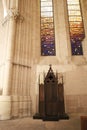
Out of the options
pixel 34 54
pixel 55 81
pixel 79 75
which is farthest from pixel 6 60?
pixel 79 75

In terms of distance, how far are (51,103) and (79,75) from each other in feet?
7.19

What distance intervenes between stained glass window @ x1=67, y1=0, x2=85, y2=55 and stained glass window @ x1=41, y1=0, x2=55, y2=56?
1078mm

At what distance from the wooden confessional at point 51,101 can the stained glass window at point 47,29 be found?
1949 millimetres

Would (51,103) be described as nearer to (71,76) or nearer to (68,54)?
(71,76)

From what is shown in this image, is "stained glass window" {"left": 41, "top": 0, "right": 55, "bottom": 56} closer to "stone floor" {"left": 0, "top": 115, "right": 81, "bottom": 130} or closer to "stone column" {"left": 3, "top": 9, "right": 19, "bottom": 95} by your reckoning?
"stone column" {"left": 3, "top": 9, "right": 19, "bottom": 95}

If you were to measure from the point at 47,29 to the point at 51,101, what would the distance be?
14.2 ft

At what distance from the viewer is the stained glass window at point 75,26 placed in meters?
7.98

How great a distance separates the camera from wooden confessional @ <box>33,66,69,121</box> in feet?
18.6

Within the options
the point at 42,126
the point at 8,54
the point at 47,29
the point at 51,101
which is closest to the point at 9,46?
the point at 8,54

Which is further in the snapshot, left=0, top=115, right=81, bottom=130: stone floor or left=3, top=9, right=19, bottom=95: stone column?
left=3, top=9, right=19, bottom=95: stone column

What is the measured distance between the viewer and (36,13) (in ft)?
28.1

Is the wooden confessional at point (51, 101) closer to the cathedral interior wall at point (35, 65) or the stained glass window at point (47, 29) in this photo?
the cathedral interior wall at point (35, 65)

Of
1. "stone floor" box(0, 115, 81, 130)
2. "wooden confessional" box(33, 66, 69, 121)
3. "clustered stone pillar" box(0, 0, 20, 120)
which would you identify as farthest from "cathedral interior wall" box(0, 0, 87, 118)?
"stone floor" box(0, 115, 81, 130)

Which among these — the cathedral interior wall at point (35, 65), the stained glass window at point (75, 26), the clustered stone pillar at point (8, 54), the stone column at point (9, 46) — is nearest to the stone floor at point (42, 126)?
the clustered stone pillar at point (8, 54)
